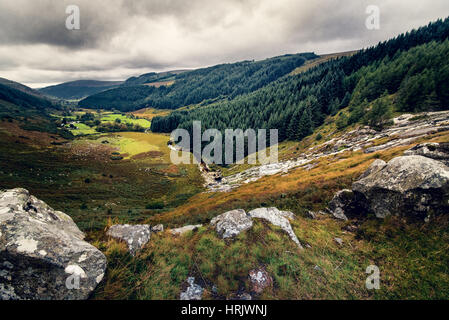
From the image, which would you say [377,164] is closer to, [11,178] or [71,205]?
[71,205]

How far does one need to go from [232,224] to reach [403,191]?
1093 cm

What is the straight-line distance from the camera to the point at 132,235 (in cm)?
859

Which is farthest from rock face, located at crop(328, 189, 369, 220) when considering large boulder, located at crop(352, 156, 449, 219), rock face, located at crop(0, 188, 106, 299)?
rock face, located at crop(0, 188, 106, 299)

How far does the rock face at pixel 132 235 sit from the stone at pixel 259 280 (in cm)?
559

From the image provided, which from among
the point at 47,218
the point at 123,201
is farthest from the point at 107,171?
the point at 47,218

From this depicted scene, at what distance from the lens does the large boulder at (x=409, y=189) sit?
31.4 ft

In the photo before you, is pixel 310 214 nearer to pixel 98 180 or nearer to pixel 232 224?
pixel 232 224

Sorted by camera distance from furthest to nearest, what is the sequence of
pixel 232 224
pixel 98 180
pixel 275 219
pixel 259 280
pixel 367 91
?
1. pixel 367 91
2. pixel 98 180
3. pixel 275 219
4. pixel 232 224
5. pixel 259 280

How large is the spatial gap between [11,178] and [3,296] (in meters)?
58.3

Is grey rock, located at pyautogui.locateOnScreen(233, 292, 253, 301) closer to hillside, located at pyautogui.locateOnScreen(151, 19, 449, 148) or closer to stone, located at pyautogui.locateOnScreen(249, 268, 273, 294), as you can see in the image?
stone, located at pyautogui.locateOnScreen(249, 268, 273, 294)

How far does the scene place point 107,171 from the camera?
69812 millimetres

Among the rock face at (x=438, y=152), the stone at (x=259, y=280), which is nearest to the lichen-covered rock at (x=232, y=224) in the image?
the stone at (x=259, y=280)

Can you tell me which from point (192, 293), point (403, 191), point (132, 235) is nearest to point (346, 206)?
point (403, 191)
